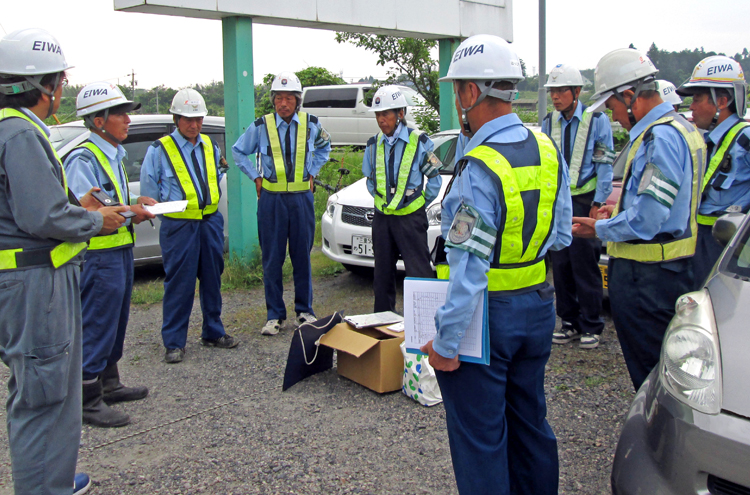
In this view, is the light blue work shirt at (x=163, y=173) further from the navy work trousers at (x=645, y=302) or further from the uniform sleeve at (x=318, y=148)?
the navy work trousers at (x=645, y=302)

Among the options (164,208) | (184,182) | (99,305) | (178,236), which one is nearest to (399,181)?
(184,182)

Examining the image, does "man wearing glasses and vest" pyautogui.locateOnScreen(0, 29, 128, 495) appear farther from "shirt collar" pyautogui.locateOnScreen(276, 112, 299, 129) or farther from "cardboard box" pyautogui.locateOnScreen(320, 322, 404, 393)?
"shirt collar" pyautogui.locateOnScreen(276, 112, 299, 129)

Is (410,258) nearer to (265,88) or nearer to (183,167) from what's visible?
(183,167)

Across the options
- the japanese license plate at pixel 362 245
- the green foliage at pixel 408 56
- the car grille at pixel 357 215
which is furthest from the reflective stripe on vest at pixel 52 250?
the green foliage at pixel 408 56

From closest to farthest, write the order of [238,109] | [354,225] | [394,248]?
[394,248], [354,225], [238,109]

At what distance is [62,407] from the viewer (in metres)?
2.73

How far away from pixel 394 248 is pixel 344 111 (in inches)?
535

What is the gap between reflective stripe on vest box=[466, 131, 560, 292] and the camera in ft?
7.26

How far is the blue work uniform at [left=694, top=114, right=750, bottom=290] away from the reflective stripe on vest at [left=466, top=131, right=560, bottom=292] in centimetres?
230

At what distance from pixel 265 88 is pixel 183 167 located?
52.6ft

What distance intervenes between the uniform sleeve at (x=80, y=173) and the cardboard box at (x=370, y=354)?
6.12 ft

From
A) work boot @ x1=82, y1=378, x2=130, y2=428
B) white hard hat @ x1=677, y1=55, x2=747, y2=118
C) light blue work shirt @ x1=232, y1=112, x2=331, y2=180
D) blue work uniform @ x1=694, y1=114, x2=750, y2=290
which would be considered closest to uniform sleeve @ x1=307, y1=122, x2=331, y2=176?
light blue work shirt @ x1=232, y1=112, x2=331, y2=180

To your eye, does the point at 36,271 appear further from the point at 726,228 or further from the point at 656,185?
the point at 726,228

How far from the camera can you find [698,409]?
6.77 feet
